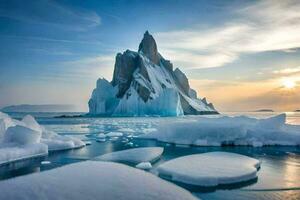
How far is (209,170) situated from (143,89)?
249 feet

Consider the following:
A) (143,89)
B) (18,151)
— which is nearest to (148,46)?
(143,89)

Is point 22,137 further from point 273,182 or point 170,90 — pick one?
point 170,90

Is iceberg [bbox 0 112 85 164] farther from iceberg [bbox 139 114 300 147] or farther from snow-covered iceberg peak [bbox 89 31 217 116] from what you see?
snow-covered iceberg peak [bbox 89 31 217 116]

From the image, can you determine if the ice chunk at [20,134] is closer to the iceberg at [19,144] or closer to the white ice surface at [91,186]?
the iceberg at [19,144]

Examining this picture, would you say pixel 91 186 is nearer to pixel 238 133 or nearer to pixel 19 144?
pixel 19 144

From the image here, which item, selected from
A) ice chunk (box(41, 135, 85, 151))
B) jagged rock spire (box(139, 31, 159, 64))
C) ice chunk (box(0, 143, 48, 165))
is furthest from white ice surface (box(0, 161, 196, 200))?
jagged rock spire (box(139, 31, 159, 64))

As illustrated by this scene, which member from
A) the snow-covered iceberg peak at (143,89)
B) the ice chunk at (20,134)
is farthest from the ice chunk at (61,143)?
the snow-covered iceberg peak at (143,89)

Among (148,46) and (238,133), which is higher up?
(148,46)

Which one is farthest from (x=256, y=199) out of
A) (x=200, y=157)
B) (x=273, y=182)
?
(x=200, y=157)

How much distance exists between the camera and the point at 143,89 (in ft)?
277

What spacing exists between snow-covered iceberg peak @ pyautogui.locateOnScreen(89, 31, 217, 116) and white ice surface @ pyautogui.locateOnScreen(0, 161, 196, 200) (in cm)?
6475

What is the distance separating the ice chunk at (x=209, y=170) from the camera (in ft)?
26.0

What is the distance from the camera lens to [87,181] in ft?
22.7

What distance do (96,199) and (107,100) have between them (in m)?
80.4
